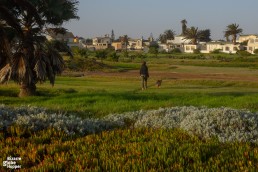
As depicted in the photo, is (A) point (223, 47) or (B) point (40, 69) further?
(A) point (223, 47)

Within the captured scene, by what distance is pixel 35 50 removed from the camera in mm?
23406

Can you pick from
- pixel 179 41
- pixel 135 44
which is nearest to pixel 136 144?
pixel 179 41

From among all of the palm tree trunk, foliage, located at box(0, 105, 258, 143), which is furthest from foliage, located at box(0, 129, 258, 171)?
the palm tree trunk

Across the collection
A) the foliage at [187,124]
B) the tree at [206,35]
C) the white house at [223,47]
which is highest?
the tree at [206,35]

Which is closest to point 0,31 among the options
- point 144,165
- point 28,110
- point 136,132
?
point 28,110

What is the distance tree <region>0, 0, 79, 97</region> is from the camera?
22406 millimetres

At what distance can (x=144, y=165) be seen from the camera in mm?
6109

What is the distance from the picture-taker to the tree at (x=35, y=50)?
22.4m

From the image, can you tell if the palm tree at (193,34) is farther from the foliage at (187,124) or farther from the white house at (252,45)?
the foliage at (187,124)

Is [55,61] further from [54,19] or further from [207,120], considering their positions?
[207,120]
